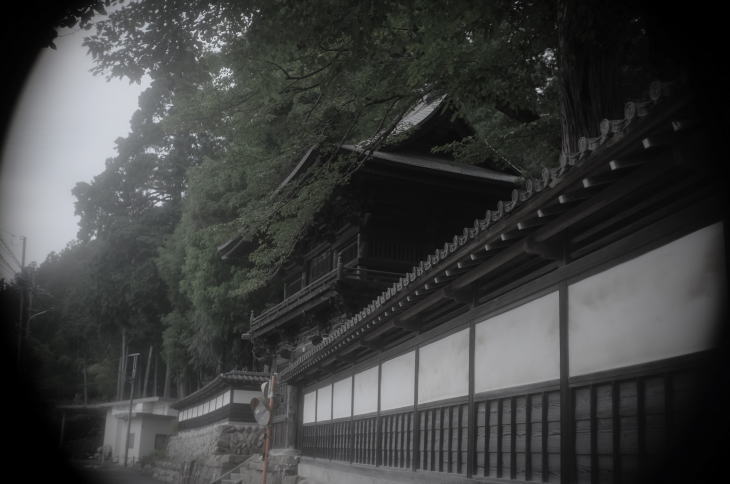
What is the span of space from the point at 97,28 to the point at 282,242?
7321mm

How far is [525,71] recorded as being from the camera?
38.8ft

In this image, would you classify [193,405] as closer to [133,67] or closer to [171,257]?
[171,257]

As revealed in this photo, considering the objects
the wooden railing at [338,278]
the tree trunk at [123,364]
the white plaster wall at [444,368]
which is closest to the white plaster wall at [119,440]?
the tree trunk at [123,364]

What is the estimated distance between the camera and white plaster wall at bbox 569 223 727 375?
15.5 feet

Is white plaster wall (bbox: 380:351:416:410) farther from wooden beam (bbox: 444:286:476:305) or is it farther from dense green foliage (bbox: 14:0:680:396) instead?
dense green foliage (bbox: 14:0:680:396)

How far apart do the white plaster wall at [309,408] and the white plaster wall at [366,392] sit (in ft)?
12.2

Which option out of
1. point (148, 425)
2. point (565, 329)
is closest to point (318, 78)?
point (565, 329)

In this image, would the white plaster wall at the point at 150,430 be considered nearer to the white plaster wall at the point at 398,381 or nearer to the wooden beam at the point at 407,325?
the white plaster wall at the point at 398,381

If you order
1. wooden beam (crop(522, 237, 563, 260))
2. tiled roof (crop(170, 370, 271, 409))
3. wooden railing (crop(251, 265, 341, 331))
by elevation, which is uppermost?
wooden railing (crop(251, 265, 341, 331))

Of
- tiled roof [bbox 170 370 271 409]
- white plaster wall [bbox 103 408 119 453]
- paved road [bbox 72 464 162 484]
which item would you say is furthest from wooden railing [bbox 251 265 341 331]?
white plaster wall [bbox 103 408 119 453]

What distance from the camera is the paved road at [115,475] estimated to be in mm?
32812

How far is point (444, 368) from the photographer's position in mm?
9438

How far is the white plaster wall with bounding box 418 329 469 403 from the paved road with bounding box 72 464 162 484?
26.7 metres

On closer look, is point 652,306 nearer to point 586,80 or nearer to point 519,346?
point 519,346
